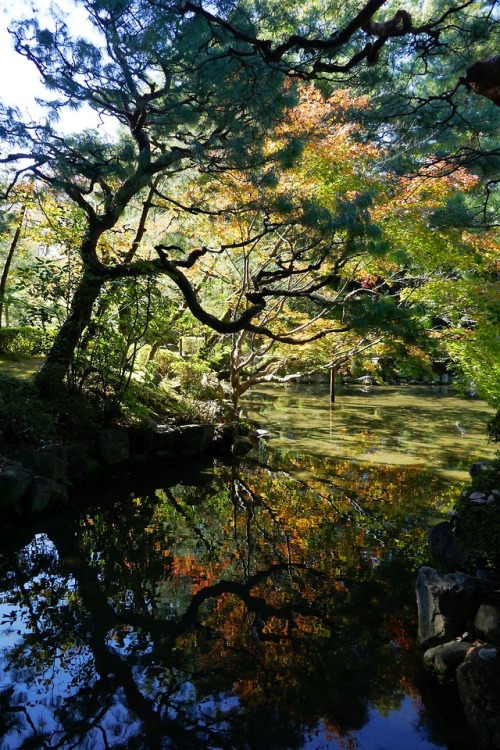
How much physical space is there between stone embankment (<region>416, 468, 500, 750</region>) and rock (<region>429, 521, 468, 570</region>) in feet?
1.28

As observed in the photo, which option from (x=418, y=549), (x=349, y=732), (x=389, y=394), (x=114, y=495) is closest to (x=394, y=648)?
(x=349, y=732)

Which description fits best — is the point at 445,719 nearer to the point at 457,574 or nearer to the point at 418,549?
the point at 457,574

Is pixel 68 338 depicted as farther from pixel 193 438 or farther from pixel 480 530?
pixel 480 530

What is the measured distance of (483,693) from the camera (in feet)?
8.95

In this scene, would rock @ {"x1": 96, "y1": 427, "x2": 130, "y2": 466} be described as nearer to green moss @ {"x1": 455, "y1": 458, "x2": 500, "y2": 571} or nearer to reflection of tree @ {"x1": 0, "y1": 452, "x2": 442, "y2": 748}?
reflection of tree @ {"x1": 0, "y1": 452, "x2": 442, "y2": 748}

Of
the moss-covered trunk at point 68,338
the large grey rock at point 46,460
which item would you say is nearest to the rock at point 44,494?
the large grey rock at point 46,460

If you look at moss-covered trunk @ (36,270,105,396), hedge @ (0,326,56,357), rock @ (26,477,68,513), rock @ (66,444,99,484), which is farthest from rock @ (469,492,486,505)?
hedge @ (0,326,56,357)

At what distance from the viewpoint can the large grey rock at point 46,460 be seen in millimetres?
6066

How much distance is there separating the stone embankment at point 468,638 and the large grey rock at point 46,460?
14.9ft

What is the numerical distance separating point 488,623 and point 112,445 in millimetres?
5811

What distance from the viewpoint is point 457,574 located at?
141 inches

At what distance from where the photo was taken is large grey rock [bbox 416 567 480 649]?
3.38 metres

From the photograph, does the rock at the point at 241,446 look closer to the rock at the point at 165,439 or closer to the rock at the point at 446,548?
the rock at the point at 165,439

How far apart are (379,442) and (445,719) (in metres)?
7.98
